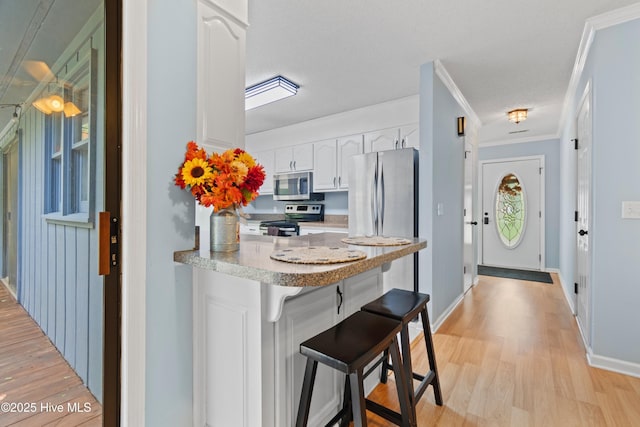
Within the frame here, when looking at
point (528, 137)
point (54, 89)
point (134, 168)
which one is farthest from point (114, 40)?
point (528, 137)

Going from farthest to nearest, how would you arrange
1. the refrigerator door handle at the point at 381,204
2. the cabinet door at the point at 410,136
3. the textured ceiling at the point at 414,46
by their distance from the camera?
1. the cabinet door at the point at 410,136
2. the refrigerator door handle at the point at 381,204
3. the textured ceiling at the point at 414,46

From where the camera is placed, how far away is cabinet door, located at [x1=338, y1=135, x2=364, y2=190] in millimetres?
3926

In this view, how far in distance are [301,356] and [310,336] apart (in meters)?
0.09

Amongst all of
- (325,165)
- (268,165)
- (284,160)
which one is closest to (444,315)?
(325,165)

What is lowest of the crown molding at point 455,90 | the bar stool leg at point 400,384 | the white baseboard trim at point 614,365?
the white baseboard trim at point 614,365

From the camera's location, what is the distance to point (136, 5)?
43.6 inches

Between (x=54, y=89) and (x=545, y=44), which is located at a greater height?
(x=545, y=44)

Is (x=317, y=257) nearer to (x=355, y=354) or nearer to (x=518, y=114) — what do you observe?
(x=355, y=354)

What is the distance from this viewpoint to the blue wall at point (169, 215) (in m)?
1.16

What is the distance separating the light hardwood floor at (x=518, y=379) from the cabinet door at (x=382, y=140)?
207 centimetres

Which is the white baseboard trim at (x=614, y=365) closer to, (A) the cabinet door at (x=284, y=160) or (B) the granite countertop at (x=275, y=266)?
(B) the granite countertop at (x=275, y=266)

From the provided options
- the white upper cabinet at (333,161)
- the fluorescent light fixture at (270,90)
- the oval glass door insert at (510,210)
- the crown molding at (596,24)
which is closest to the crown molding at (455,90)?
the crown molding at (596,24)

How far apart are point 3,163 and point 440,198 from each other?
9.59 ft

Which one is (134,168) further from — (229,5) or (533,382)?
(533,382)
